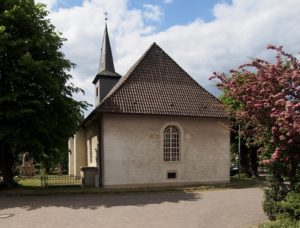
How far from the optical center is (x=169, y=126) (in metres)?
23.2

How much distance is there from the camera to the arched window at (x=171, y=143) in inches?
907

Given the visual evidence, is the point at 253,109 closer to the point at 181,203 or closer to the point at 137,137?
the point at 181,203

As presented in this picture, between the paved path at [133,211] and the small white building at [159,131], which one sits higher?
the small white building at [159,131]

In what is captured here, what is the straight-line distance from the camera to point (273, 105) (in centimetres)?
960

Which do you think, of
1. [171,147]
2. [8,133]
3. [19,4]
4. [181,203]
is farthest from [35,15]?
[181,203]

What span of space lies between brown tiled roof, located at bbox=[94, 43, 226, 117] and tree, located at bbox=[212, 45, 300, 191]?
38.3 feet

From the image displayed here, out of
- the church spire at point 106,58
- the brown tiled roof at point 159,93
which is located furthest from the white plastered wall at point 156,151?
the church spire at point 106,58

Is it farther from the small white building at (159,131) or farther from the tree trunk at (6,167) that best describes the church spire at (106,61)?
the tree trunk at (6,167)

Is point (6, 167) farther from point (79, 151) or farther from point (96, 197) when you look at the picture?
point (79, 151)

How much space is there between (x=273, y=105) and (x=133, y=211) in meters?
6.69

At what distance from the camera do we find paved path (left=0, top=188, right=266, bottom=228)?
11289 mm

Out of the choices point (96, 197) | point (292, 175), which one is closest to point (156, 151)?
point (96, 197)

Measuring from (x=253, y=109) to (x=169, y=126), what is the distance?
13.4 meters

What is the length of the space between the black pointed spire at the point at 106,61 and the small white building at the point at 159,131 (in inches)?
329
